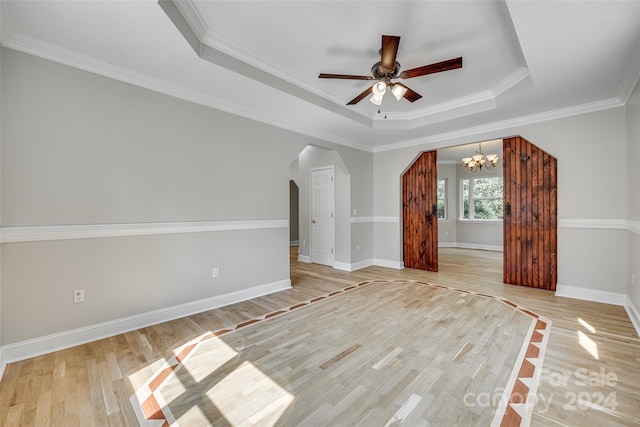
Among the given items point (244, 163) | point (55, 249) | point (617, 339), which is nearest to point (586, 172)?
point (617, 339)

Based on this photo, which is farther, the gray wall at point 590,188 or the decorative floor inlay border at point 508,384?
the gray wall at point 590,188

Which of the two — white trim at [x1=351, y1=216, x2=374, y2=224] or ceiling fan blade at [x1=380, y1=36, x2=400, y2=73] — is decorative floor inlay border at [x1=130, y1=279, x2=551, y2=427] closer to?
ceiling fan blade at [x1=380, y1=36, x2=400, y2=73]

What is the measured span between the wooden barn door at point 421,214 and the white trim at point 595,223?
1.87m

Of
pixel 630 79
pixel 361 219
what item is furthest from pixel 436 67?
pixel 361 219

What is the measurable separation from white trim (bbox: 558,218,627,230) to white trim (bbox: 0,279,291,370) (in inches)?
169

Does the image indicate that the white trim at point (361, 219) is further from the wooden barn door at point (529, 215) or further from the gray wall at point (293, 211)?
the gray wall at point (293, 211)

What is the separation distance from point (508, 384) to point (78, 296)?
135 inches

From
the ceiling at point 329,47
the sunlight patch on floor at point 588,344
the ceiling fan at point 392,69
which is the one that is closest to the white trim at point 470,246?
the ceiling at point 329,47

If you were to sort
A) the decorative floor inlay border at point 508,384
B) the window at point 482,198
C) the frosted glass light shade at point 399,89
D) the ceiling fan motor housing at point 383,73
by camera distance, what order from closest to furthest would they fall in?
the decorative floor inlay border at point 508,384 < the ceiling fan motor housing at point 383,73 < the frosted glass light shade at point 399,89 < the window at point 482,198

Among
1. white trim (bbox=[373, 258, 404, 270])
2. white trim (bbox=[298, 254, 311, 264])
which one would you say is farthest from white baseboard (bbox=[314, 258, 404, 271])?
white trim (bbox=[298, 254, 311, 264])

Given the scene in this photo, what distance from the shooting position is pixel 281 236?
404 centimetres

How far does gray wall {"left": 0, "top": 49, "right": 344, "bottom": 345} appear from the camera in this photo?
216 centimetres

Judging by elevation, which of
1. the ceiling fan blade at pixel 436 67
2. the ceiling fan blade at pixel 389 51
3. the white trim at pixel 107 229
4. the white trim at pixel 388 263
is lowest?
the white trim at pixel 388 263

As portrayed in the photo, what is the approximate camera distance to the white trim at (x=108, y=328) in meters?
2.13
